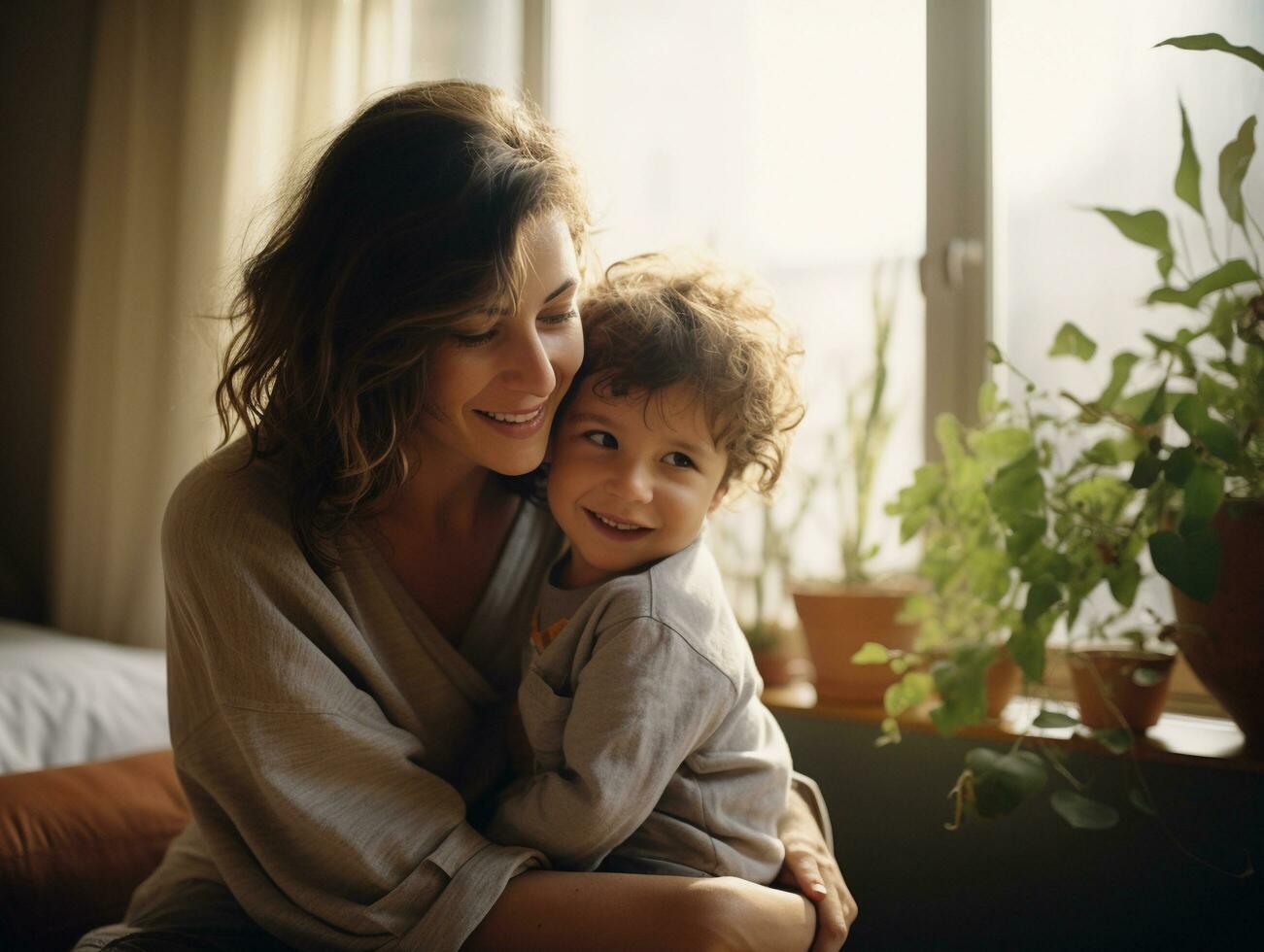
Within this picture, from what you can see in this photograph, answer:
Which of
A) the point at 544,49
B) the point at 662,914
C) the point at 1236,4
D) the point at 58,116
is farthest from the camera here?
the point at 58,116

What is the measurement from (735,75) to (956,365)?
697 millimetres

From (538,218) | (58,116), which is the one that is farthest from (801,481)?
(58,116)

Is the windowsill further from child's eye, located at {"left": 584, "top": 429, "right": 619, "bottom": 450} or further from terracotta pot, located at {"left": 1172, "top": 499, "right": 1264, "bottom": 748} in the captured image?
child's eye, located at {"left": 584, "top": 429, "right": 619, "bottom": 450}

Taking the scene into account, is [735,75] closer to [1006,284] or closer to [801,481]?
[1006,284]

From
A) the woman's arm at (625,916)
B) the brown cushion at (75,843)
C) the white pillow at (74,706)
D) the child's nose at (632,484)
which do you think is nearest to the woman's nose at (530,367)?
the child's nose at (632,484)

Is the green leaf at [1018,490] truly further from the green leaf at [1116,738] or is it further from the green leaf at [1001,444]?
the green leaf at [1116,738]

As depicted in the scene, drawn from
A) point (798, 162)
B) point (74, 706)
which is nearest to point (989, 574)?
point (798, 162)

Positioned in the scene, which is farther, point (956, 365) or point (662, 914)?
point (956, 365)

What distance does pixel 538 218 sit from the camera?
1062 mm

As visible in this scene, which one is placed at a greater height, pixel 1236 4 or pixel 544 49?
pixel 544 49

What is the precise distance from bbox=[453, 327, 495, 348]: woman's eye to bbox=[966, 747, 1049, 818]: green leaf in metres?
0.75

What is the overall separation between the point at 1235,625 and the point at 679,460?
675 mm

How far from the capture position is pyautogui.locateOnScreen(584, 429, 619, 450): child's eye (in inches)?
43.6

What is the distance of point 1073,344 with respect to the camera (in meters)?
1.32
